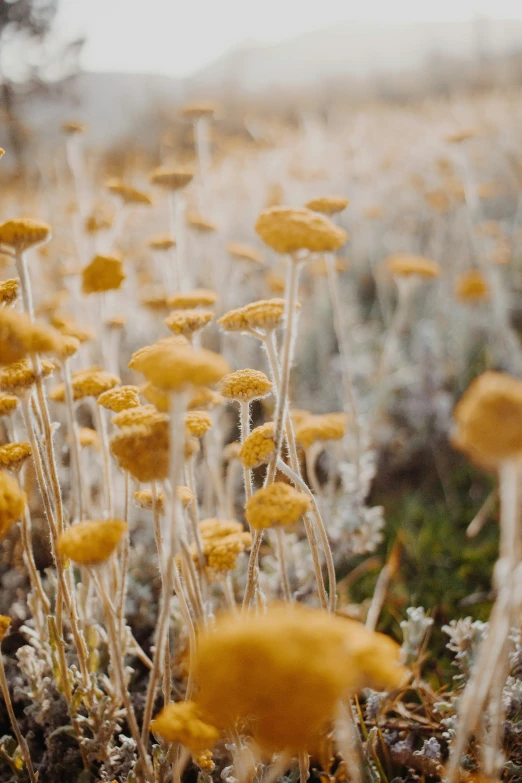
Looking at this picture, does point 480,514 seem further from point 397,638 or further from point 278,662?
point 278,662

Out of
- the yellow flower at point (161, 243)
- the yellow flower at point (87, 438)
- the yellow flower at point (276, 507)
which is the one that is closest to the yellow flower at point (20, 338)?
the yellow flower at point (276, 507)

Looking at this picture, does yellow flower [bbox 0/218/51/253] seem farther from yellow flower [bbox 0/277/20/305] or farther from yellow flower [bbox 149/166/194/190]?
yellow flower [bbox 149/166/194/190]

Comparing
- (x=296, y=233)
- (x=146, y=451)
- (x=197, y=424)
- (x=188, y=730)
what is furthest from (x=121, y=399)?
(x=188, y=730)

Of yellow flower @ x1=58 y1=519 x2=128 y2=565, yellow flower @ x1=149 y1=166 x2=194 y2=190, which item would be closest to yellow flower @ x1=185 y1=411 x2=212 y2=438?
yellow flower @ x1=58 y1=519 x2=128 y2=565

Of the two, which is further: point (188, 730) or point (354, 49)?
point (354, 49)

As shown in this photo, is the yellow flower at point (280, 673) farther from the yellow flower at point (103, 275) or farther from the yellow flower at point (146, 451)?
the yellow flower at point (103, 275)

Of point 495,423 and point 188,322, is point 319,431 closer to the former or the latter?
point 188,322

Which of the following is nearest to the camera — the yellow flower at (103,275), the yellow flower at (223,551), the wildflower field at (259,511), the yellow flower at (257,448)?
the wildflower field at (259,511)

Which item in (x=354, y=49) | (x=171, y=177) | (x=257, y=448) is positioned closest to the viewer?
(x=257, y=448)
